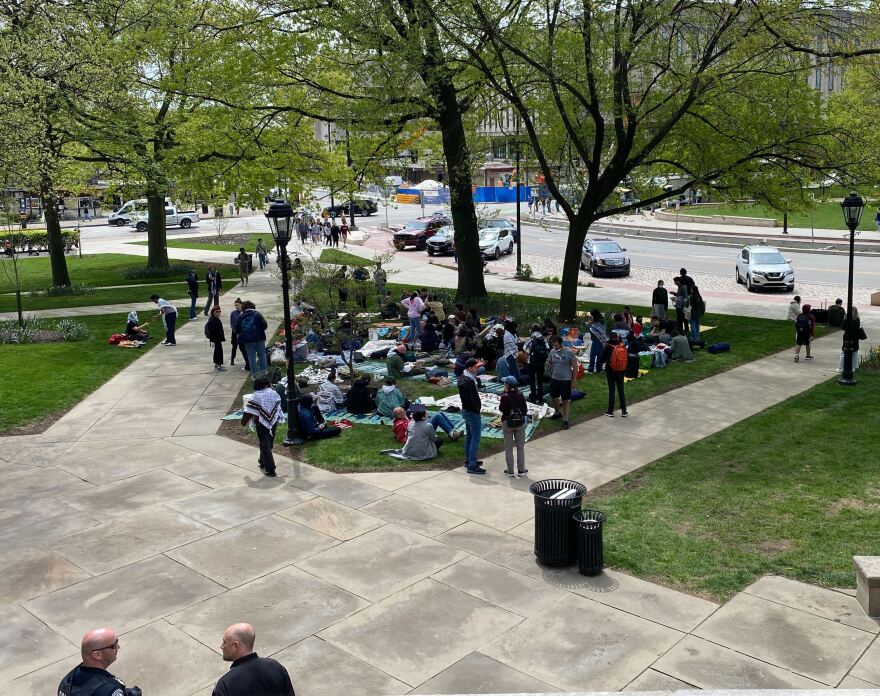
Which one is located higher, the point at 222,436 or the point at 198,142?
the point at 198,142

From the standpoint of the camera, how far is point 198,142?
27.4m

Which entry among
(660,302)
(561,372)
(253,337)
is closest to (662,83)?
(660,302)

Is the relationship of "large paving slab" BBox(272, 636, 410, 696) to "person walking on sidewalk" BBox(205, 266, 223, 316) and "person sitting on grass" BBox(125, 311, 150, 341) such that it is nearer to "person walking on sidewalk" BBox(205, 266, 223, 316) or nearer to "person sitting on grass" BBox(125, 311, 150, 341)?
"person sitting on grass" BBox(125, 311, 150, 341)

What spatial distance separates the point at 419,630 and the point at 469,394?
496cm

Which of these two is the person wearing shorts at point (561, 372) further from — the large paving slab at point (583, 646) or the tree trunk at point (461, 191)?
the tree trunk at point (461, 191)

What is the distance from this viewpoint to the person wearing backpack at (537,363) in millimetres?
16328

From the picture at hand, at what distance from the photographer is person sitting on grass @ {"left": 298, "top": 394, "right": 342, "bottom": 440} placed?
14.8 meters

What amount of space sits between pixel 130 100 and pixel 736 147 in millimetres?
18353

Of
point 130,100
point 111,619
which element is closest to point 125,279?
point 130,100

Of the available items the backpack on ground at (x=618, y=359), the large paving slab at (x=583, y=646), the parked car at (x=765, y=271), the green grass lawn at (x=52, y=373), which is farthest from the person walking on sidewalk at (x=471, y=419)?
the parked car at (x=765, y=271)

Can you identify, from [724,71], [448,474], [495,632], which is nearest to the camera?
[495,632]

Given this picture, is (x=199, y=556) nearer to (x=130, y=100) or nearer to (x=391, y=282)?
(x=130, y=100)

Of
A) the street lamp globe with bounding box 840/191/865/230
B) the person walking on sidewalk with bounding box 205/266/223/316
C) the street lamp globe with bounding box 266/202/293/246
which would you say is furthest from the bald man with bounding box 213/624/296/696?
the person walking on sidewalk with bounding box 205/266/223/316

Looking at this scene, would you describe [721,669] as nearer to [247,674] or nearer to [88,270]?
[247,674]
